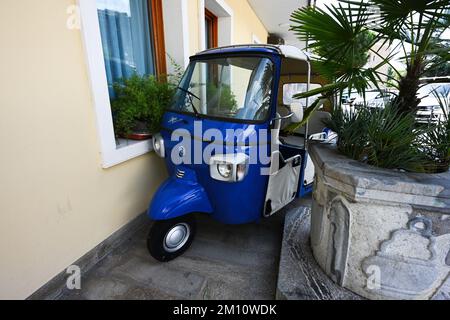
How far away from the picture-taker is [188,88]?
213 centimetres

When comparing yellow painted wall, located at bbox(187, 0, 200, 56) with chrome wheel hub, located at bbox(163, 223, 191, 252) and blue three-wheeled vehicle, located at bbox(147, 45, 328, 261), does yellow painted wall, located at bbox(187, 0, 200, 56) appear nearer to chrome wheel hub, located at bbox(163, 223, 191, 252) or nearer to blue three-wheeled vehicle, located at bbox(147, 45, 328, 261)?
blue three-wheeled vehicle, located at bbox(147, 45, 328, 261)

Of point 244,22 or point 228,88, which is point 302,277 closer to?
point 228,88

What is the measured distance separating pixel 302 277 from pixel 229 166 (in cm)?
91

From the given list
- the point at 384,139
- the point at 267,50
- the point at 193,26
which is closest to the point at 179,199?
the point at 267,50

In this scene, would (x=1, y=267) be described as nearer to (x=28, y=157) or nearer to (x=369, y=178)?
(x=28, y=157)

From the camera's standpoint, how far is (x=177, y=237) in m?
2.04

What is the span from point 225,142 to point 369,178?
0.94 m

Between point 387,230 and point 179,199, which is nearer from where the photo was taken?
point 387,230

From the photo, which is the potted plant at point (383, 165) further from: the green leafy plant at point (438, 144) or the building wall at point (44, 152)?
the building wall at point (44, 152)

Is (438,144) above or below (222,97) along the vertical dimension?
below

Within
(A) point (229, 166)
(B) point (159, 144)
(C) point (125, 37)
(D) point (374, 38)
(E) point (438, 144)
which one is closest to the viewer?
(E) point (438, 144)

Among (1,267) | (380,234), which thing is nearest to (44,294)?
(1,267)

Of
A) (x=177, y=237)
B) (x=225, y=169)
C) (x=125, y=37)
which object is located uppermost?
(x=125, y=37)

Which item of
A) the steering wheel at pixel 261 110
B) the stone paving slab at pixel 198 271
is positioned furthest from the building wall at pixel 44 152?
the steering wheel at pixel 261 110
